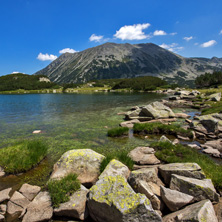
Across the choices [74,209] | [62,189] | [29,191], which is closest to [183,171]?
[74,209]

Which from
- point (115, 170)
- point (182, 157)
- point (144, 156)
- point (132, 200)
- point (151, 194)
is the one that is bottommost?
point (182, 157)

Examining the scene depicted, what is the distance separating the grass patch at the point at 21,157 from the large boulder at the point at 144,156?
8.48 meters

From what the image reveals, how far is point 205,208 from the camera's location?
593 cm

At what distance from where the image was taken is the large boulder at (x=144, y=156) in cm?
1232

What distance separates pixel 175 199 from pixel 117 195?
2.75m

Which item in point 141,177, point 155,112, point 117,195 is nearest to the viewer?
point 117,195

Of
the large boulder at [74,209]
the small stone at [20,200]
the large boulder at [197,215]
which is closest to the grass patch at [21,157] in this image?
the small stone at [20,200]

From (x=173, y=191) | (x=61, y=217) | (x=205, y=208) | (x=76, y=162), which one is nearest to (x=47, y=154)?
(x=76, y=162)

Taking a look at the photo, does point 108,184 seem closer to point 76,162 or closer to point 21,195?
point 76,162

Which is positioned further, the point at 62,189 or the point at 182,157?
the point at 182,157

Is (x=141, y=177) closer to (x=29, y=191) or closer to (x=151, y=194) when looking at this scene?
(x=151, y=194)

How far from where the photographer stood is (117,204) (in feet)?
20.3

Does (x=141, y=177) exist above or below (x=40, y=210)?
above

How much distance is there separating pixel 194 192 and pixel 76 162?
7457 mm
